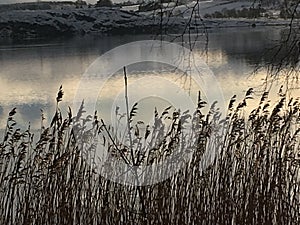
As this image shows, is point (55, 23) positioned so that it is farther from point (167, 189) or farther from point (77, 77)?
point (167, 189)

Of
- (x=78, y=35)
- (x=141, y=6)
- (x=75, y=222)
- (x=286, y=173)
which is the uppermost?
(x=141, y=6)

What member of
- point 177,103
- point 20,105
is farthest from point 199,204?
point 20,105

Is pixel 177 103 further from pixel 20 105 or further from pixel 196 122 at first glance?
pixel 20 105

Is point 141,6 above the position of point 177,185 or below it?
above

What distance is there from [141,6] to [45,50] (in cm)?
1947

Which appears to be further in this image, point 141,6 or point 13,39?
point 13,39

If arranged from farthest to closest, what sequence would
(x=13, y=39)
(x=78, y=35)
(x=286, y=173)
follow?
(x=78, y=35) → (x=13, y=39) → (x=286, y=173)

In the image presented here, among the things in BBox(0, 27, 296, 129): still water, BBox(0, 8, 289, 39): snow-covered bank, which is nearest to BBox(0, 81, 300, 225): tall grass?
BBox(0, 27, 296, 129): still water

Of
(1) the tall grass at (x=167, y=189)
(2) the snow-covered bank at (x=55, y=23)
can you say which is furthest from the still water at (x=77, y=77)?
(2) the snow-covered bank at (x=55, y=23)

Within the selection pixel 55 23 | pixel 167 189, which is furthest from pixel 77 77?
pixel 55 23

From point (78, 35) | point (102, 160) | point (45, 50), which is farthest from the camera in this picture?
point (78, 35)

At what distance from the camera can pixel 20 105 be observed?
10.3 m

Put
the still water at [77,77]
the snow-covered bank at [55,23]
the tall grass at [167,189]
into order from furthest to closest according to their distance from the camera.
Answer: the snow-covered bank at [55,23]
the still water at [77,77]
the tall grass at [167,189]

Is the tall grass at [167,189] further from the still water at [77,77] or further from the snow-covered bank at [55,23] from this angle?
the snow-covered bank at [55,23]
